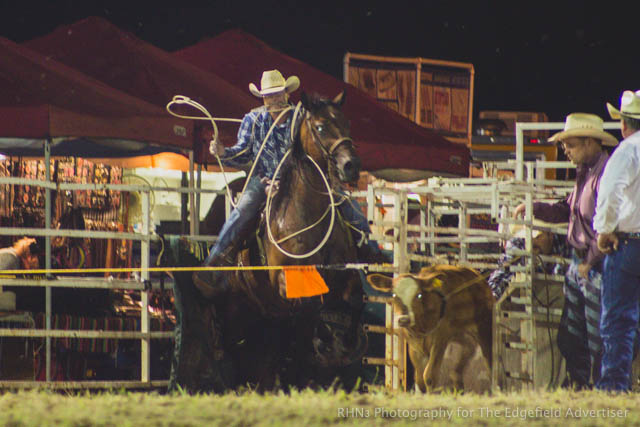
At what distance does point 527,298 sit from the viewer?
27.1 ft

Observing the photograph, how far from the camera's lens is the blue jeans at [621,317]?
6.28 metres

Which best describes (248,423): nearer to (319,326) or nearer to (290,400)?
(290,400)

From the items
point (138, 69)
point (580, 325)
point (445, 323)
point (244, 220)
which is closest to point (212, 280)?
point (244, 220)

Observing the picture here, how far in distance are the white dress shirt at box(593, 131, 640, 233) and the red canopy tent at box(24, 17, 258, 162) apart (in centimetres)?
571

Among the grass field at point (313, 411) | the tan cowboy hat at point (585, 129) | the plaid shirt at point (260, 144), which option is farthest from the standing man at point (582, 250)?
the plaid shirt at point (260, 144)

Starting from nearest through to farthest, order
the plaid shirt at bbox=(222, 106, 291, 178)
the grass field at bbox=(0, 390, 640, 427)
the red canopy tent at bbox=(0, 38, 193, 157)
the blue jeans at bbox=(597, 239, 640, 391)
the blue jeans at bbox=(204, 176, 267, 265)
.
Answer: the grass field at bbox=(0, 390, 640, 427)
the blue jeans at bbox=(597, 239, 640, 391)
the blue jeans at bbox=(204, 176, 267, 265)
the plaid shirt at bbox=(222, 106, 291, 178)
the red canopy tent at bbox=(0, 38, 193, 157)

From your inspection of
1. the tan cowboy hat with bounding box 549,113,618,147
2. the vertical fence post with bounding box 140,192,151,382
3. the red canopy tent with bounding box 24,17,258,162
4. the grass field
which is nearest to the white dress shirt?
the tan cowboy hat with bounding box 549,113,618,147

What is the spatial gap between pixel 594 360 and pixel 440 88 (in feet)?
55.5

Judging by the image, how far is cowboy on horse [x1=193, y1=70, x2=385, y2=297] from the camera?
25.6ft

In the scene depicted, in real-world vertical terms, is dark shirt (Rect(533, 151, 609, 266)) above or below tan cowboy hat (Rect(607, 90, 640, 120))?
below

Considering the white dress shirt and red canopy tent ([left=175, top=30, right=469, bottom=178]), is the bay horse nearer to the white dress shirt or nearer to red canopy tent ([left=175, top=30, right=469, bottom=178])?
the white dress shirt

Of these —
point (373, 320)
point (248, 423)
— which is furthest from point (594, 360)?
point (248, 423)

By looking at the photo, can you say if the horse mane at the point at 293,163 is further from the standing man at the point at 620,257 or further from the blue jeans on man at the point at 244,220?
Result: the standing man at the point at 620,257

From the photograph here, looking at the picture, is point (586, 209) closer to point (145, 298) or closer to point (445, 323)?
point (445, 323)
